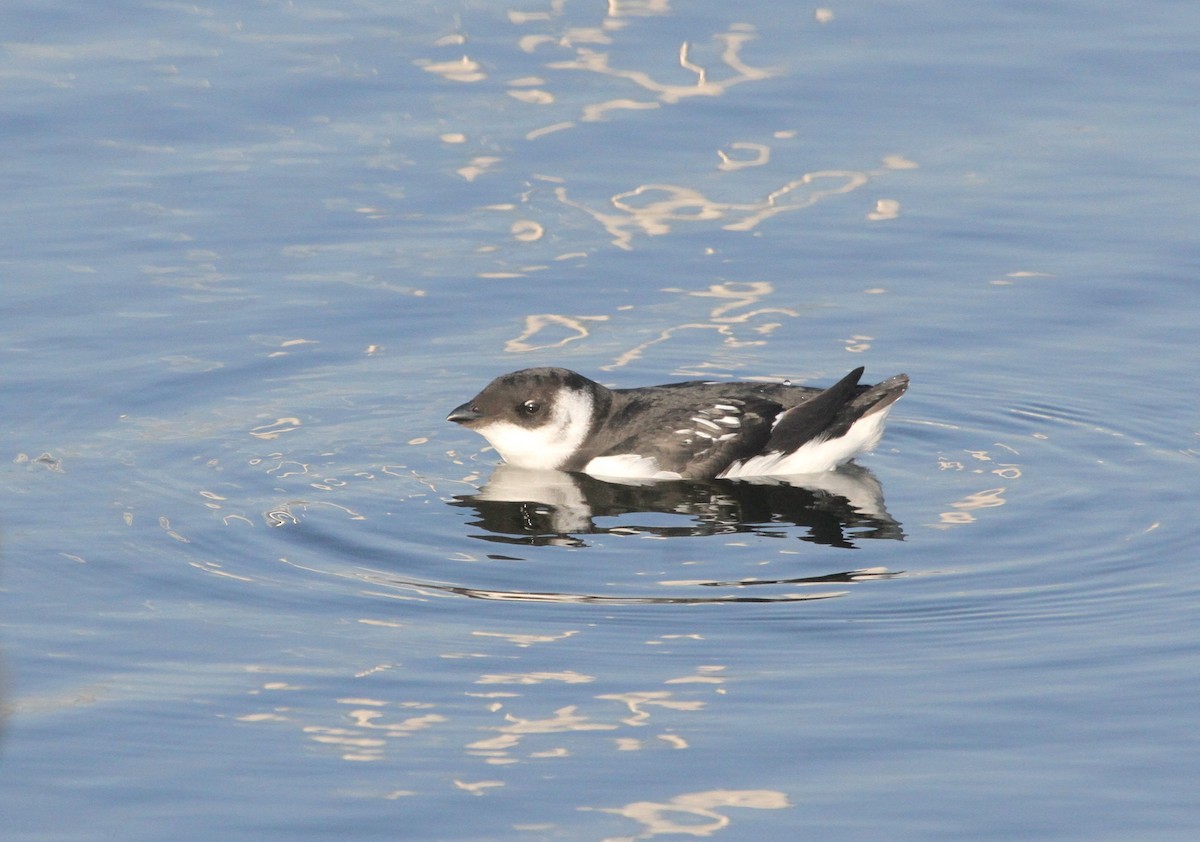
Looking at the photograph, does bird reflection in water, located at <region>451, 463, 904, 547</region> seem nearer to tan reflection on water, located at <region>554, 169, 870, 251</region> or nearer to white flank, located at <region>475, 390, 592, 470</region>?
white flank, located at <region>475, 390, 592, 470</region>

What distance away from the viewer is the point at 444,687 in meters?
8.68

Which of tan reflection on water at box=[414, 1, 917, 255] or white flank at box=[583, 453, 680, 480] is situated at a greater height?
tan reflection on water at box=[414, 1, 917, 255]

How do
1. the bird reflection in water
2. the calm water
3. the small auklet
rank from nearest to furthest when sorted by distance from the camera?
the calm water → the bird reflection in water → the small auklet

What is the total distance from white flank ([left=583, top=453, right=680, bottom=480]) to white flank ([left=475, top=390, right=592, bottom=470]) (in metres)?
0.18

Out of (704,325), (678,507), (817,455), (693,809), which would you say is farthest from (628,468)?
(693,809)

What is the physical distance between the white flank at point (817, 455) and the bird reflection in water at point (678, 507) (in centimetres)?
6

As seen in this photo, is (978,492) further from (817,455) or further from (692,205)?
(692,205)

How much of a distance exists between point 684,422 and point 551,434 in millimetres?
783

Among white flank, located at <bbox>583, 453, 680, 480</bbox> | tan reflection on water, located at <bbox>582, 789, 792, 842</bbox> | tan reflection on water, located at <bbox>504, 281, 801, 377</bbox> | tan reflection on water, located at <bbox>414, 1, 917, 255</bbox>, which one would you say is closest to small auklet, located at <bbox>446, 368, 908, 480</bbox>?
white flank, located at <bbox>583, 453, 680, 480</bbox>

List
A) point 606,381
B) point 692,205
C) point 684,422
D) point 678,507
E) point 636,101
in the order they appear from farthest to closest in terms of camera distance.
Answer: point 636,101 → point 692,205 → point 606,381 → point 684,422 → point 678,507

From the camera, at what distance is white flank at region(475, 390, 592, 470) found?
11891 millimetres

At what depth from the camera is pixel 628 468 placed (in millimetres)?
11961

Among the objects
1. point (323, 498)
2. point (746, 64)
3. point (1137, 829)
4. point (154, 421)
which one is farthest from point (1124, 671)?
point (746, 64)

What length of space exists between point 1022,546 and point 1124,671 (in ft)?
5.20
